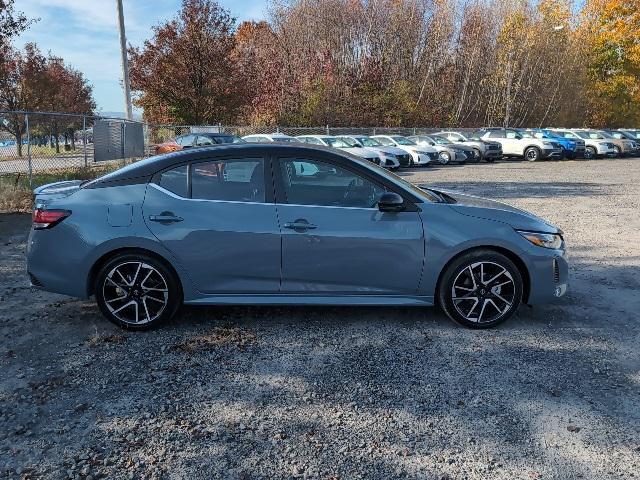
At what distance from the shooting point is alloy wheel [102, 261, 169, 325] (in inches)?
166

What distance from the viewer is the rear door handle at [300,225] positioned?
4148 mm

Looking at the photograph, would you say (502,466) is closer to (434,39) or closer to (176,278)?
(176,278)

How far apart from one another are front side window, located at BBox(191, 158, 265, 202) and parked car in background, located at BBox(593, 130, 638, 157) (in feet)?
104

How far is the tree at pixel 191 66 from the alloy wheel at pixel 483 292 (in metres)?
26.2

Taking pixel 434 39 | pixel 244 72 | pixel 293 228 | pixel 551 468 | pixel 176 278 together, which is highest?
pixel 434 39

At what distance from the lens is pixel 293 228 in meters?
4.15

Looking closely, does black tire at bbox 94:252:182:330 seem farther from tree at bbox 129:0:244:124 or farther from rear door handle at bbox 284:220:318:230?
tree at bbox 129:0:244:124

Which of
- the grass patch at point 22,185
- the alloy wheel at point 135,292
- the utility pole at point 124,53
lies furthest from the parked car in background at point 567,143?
the alloy wheel at point 135,292

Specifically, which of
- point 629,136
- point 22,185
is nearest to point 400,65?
point 629,136

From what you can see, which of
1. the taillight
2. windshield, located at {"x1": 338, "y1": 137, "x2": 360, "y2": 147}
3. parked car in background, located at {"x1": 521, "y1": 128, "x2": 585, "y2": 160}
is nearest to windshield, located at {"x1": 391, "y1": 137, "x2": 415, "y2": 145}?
windshield, located at {"x1": 338, "y1": 137, "x2": 360, "y2": 147}

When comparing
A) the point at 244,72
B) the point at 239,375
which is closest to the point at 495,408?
the point at 239,375

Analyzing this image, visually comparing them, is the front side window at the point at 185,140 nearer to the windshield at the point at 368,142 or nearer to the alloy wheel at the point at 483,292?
the windshield at the point at 368,142

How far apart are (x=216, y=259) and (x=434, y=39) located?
133ft

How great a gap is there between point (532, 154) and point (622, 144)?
24.8 ft
